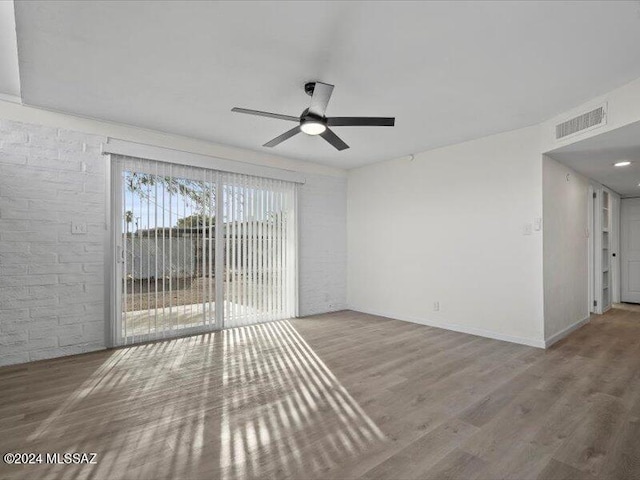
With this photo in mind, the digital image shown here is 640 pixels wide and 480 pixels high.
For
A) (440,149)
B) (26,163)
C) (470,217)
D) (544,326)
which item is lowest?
(544,326)

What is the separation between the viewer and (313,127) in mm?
2834

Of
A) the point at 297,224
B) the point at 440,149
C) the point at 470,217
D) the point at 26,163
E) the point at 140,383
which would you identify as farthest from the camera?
the point at 297,224

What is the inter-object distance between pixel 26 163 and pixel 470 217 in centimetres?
519

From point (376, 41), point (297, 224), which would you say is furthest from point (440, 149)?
point (376, 41)

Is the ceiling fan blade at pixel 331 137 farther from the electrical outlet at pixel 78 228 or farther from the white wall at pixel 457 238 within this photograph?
the electrical outlet at pixel 78 228

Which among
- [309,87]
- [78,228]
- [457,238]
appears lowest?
[457,238]

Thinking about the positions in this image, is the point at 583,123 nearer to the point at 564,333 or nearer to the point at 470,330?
the point at 564,333

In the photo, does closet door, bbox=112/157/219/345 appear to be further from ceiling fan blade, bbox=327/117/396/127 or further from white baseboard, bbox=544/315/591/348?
white baseboard, bbox=544/315/591/348

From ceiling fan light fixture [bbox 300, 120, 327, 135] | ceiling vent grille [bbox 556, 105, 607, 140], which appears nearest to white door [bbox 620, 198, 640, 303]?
ceiling vent grille [bbox 556, 105, 607, 140]

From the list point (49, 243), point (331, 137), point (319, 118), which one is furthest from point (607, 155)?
point (49, 243)

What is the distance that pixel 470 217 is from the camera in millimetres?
4477

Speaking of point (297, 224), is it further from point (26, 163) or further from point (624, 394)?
point (624, 394)

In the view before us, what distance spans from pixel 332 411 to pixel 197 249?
113 inches

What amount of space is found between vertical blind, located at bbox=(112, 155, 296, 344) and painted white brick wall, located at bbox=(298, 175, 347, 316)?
243 millimetres
